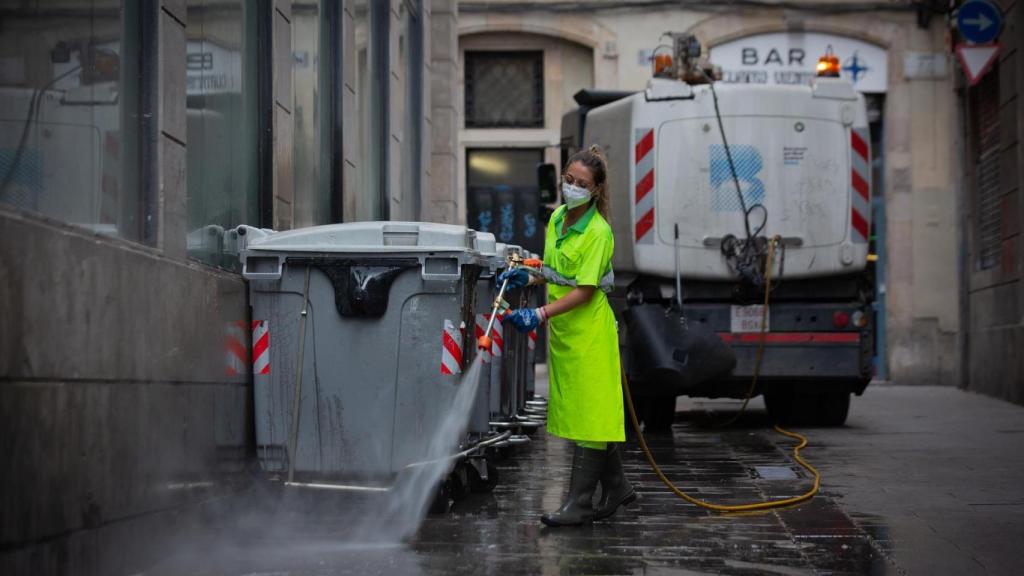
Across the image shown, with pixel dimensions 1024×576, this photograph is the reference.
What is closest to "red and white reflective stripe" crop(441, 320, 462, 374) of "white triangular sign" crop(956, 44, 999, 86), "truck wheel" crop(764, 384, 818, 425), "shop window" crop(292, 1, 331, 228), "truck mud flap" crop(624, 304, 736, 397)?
"shop window" crop(292, 1, 331, 228)

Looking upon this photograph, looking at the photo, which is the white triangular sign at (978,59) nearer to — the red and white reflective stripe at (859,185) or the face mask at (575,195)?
the red and white reflective stripe at (859,185)

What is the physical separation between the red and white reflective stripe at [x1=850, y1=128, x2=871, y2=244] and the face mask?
5.77m

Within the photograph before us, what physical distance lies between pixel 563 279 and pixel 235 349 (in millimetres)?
1542

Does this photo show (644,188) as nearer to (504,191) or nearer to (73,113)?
(73,113)

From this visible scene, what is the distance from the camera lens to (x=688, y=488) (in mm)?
8219

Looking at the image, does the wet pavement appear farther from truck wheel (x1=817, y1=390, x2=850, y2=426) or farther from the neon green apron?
truck wheel (x1=817, y1=390, x2=850, y2=426)

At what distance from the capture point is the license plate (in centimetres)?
1194

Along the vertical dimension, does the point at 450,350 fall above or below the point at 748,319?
below

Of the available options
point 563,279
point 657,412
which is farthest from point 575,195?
point 657,412

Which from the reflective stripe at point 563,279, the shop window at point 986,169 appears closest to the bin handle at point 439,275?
the reflective stripe at point 563,279

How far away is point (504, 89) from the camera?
21.9 meters

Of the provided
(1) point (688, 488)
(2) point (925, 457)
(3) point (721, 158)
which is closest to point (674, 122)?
(3) point (721, 158)

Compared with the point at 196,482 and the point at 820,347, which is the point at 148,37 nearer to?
the point at 196,482

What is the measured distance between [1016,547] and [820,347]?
5854 mm
